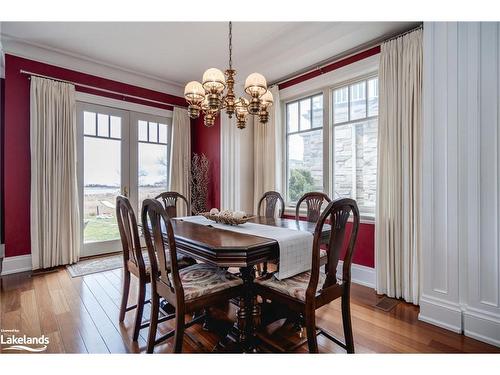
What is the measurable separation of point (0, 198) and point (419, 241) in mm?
4602

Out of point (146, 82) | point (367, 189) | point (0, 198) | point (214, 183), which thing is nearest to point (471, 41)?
point (367, 189)

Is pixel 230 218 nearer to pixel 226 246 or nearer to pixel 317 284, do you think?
pixel 226 246

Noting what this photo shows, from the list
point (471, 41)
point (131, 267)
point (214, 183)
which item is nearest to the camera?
point (471, 41)

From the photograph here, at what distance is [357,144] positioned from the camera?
10.4 feet

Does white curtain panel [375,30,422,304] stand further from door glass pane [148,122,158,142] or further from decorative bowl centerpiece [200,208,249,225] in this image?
door glass pane [148,122,158,142]

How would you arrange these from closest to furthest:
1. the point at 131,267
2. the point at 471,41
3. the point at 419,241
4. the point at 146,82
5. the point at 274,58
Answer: the point at 471,41, the point at 131,267, the point at 419,241, the point at 274,58, the point at 146,82

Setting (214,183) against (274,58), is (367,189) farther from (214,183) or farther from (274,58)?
(214,183)

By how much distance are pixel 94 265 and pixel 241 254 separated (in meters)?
2.93

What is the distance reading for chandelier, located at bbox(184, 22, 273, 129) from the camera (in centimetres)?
207

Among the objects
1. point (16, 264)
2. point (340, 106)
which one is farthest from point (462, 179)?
point (16, 264)

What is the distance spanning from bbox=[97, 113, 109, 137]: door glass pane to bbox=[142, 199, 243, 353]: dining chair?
116 inches

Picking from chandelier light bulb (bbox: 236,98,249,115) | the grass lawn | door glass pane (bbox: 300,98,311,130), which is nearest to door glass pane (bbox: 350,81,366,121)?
door glass pane (bbox: 300,98,311,130)
